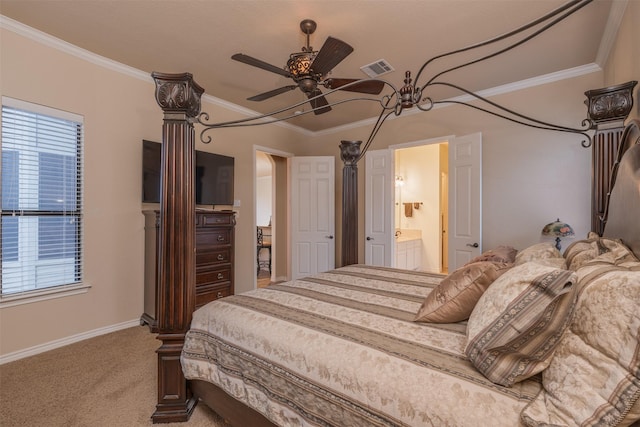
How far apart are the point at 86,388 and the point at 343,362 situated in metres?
2.08

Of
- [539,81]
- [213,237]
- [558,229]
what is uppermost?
[539,81]

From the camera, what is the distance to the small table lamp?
115 inches

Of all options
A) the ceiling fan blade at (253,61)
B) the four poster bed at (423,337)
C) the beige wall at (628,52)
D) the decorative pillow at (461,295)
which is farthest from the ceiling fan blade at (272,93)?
the beige wall at (628,52)

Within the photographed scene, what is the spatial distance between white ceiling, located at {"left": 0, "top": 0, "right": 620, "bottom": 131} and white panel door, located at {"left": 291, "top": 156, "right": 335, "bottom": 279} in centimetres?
183

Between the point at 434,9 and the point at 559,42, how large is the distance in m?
1.37

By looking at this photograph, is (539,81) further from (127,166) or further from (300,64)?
(127,166)

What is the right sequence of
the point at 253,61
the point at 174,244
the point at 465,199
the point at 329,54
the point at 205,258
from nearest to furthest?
the point at 174,244 < the point at 329,54 < the point at 253,61 < the point at 205,258 < the point at 465,199

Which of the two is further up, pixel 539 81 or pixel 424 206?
pixel 539 81

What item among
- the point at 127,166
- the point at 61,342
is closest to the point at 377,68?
the point at 127,166

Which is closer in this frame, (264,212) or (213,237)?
(213,237)

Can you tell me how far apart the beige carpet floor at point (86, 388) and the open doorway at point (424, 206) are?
4.44 meters

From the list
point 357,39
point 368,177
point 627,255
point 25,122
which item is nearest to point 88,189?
point 25,122

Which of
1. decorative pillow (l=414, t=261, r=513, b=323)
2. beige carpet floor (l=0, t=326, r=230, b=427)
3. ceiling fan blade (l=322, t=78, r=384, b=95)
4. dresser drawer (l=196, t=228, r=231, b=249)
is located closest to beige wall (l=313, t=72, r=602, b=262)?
ceiling fan blade (l=322, t=78, r=384, b=95)

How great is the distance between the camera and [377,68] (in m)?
3.12
